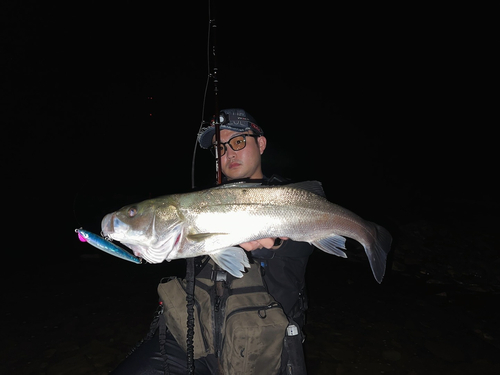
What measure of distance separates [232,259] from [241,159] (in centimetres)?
118

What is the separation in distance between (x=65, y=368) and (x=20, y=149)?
2984 cm

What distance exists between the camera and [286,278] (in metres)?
2.09

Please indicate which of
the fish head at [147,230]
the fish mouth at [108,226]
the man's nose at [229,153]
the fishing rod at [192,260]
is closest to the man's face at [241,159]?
the man's nose at [229,153]

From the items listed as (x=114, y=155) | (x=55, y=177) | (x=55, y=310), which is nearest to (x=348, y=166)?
(x=114, y=155)

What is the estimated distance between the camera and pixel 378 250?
2199 mm

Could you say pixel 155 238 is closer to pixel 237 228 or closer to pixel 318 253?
pixel 237 228

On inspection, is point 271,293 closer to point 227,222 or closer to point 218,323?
point 218,323

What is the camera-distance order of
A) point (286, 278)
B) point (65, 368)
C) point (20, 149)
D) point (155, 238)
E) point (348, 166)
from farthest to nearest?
1. point (348, 166)
2. point (20, 149)
3. point (65, 368)
4. point (286, 278)
5. point (155, 238)

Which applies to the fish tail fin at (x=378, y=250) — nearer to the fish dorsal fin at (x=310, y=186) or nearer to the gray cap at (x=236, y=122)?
the fish dorsal fin at (x=310, y=186)

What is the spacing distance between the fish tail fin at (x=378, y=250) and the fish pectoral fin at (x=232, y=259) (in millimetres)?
1065

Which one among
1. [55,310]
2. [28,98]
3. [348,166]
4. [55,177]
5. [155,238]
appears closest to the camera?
[155,238]

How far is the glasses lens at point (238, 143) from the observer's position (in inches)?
106

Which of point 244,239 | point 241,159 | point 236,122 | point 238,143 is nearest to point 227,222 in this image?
point 244,239

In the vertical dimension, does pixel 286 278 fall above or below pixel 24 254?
above
